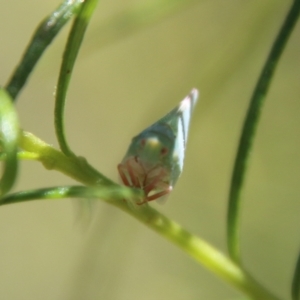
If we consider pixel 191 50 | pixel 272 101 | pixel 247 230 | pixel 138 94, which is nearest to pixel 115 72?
pixel 138 94

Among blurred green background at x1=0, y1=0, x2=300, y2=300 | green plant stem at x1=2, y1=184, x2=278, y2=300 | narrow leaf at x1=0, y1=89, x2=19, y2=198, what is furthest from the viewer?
blurred green background at x1=0, y1=0, x2=300, y2=300

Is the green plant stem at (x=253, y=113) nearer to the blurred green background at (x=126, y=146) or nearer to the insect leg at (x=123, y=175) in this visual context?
the insect leg at (x=123, y=175)

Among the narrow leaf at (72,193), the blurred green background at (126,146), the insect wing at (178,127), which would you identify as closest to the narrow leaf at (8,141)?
the narrow leaf at (72,193)

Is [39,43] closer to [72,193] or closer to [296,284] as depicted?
[72,193]

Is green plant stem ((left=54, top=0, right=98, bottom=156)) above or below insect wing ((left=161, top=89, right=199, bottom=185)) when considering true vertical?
above

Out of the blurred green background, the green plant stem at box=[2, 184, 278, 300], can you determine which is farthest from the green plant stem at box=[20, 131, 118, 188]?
the blurred green background

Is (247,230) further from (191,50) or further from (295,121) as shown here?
(191,50)

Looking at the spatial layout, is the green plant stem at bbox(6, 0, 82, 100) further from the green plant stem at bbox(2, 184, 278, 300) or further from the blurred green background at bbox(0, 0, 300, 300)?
the blurred green background at bbox(0, 0, 300, 300)
